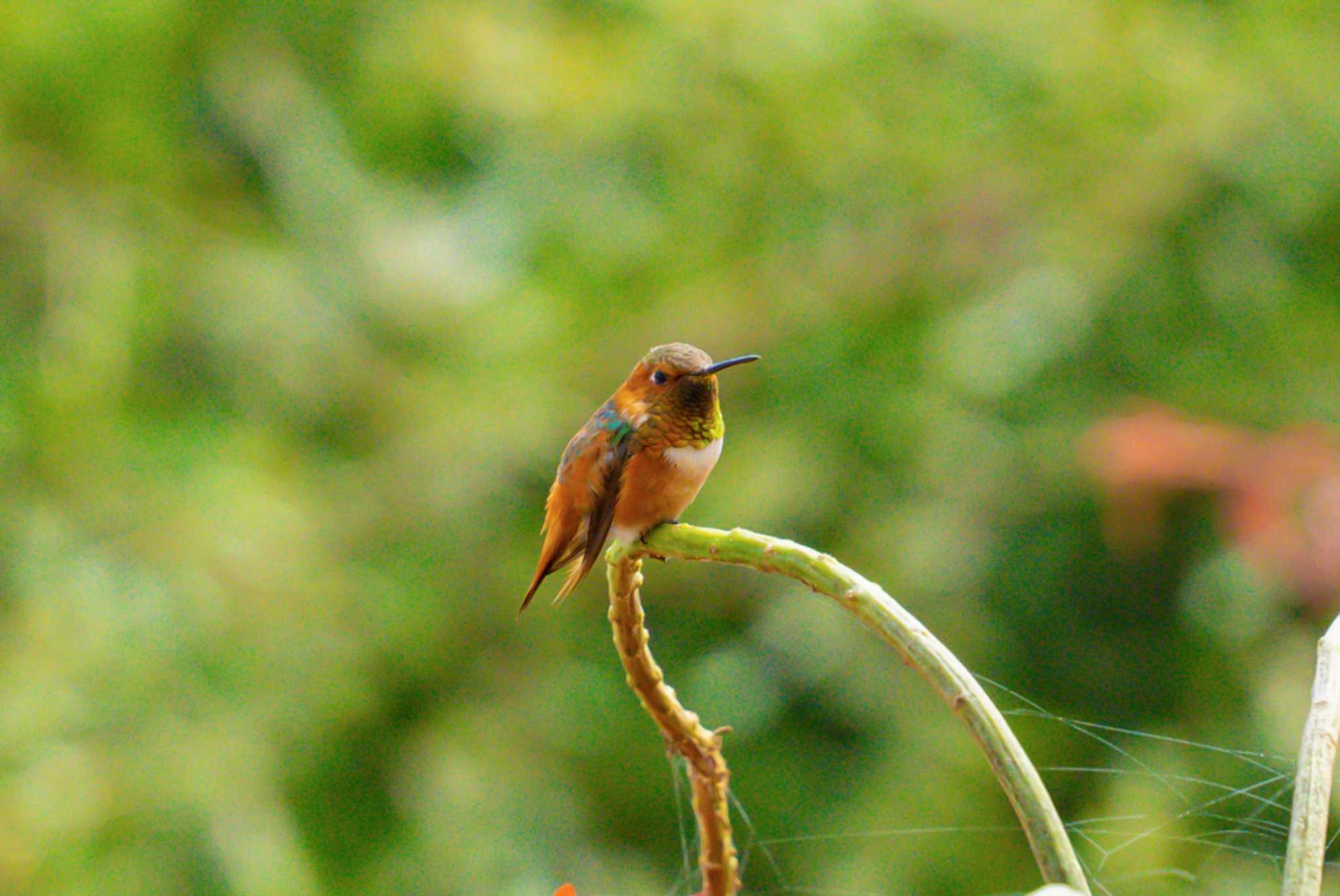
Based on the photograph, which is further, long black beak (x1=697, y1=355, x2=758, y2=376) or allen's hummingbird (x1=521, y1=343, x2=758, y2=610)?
allen's hummingbird (x1=521, y1=343, x2=758, y2=610)

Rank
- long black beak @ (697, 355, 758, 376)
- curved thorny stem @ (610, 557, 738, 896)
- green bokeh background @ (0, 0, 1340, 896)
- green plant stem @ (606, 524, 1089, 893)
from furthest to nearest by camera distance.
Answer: green bokeh background @ (0, 0, 1340, 896), long black beak @ (697, 355, 758, 376), curved thorny stem @ (610, 557, 738, 896), green plant stem @ (606, 524, 1089, 893)

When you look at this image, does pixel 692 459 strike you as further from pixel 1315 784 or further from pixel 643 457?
pixel 1315 784

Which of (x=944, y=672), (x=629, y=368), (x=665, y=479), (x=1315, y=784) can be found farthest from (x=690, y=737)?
(x=629, y=368)

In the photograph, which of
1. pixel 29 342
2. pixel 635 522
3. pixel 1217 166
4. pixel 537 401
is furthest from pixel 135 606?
pixel 1217 166

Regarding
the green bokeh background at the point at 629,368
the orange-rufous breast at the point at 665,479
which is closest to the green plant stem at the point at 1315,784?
the orange-rufous breast at the point at 665,479

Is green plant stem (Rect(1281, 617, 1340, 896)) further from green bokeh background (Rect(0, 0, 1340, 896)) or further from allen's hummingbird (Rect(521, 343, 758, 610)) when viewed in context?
green bokeh background (Rect(0, 0, 1340, 896))

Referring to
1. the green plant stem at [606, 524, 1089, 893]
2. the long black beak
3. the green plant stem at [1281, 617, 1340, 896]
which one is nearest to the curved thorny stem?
the green plant stem at [606, 524, 1089, 893]

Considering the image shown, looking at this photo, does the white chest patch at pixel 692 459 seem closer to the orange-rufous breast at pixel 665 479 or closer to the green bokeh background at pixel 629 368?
the orange-rufous breast at pixel 665 479
